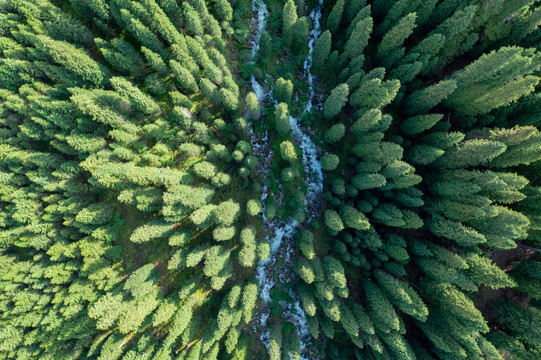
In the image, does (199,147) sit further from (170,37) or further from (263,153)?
(170,37)

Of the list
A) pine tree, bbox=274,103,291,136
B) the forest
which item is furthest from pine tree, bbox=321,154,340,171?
pine tree, bbox=274,103,291,136

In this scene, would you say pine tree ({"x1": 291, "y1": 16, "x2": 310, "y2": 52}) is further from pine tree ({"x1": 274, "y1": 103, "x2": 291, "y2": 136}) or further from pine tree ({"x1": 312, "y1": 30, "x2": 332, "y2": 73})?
pine tree ({"x1": 274, "y1": 103, "x2": 291, "y2": 136})

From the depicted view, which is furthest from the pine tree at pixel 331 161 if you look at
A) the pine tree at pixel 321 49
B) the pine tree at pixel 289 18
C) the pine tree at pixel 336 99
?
the pine tree at pixel 289 18

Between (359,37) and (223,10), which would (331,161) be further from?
(223,10)

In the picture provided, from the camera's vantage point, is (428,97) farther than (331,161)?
No

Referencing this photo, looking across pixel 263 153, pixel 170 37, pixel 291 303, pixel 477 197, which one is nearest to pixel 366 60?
pixel 263 153

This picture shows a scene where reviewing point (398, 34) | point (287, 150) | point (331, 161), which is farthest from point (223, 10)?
point (331, 161)

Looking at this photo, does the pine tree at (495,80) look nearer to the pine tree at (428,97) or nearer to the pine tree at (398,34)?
the pine tree at (428,97)

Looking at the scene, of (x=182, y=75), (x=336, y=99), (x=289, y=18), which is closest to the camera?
(x=182, y=75)

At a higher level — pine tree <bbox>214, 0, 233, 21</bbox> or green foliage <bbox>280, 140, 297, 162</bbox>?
pine tree <bbox>214, 0, 233, 21</bbox>
